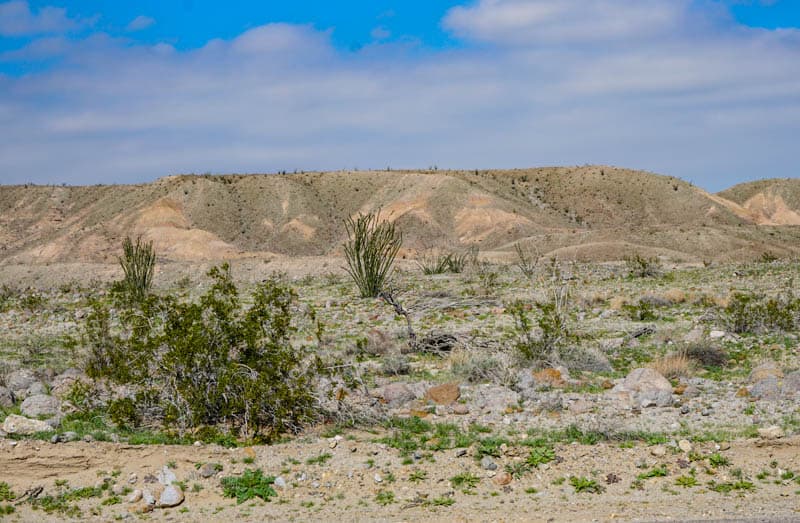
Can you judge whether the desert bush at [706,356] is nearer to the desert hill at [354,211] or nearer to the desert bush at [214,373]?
the desert bush at [214,373]

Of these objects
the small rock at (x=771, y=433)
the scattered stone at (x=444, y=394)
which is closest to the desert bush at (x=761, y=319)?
the small rock at (x=771, y=433)

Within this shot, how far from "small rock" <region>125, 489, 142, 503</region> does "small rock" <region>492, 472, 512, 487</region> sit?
3.05 m

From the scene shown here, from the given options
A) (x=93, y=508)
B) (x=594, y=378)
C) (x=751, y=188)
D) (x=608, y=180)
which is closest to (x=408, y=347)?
(x=594, y=378)

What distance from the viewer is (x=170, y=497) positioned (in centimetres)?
693

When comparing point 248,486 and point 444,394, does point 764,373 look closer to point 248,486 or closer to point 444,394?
point 444,394

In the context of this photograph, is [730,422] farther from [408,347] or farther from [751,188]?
[751,188]

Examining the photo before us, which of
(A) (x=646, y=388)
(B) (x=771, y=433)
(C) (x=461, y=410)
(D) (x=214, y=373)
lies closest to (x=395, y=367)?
(C) (x=461, y=410)

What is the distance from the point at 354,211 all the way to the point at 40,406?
181 feet

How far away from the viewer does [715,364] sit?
11383mm

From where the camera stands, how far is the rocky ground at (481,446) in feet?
22.2

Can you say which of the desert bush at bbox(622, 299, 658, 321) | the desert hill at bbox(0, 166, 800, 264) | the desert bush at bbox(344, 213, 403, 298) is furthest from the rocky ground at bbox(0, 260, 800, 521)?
the desert hill at bbox(0, 166, 800, 264)

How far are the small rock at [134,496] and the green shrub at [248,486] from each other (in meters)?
0.71

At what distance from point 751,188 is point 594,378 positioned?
3166 inches

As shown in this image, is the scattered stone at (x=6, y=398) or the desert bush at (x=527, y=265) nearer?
the scattered stone at (x=6, y=398)
